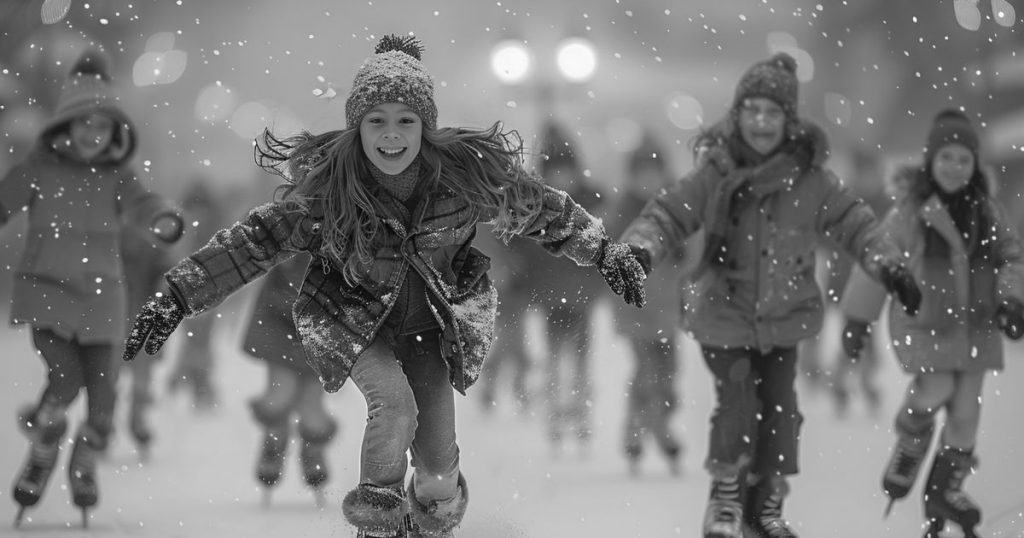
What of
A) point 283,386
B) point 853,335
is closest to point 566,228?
point 853,335

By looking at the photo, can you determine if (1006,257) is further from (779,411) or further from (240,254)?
(240,254)

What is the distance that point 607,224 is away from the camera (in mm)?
3100

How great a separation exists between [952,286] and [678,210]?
82 cm

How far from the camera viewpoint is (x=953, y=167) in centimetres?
298

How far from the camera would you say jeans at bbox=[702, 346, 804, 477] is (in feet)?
8.97

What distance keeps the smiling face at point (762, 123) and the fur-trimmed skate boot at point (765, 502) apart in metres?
0.84

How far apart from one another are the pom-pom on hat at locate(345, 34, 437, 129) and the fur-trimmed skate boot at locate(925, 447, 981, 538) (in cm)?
170

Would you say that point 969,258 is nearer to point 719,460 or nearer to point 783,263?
point 783,263

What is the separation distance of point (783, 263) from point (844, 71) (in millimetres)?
734

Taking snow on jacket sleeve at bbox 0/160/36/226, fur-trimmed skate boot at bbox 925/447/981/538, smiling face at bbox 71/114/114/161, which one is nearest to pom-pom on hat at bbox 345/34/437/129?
smiling face at bbox 71/114/114/161

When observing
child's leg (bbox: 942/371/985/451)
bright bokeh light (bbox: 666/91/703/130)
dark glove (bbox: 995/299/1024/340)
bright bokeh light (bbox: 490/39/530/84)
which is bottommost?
child's leg (bbox: 942/371/985/451)

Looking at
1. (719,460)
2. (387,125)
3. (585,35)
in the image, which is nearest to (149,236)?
(387,125)

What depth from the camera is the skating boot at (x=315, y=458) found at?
9.95ft

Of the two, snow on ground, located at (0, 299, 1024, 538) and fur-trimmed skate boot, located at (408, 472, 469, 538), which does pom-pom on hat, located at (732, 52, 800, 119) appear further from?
fur-trimmed skate boot, located at (408, 472, 469, 538)
